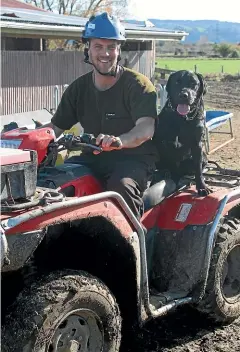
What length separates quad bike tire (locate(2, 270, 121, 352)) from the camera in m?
2.92

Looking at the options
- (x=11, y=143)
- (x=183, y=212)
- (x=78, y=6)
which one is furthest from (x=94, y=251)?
(x=78, y=6)

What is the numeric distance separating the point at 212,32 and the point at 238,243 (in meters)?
179

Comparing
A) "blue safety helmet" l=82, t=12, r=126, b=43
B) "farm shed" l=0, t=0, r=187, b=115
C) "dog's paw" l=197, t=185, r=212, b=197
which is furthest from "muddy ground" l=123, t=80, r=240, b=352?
"farm shed" l=0, t=0, r=187, b=115

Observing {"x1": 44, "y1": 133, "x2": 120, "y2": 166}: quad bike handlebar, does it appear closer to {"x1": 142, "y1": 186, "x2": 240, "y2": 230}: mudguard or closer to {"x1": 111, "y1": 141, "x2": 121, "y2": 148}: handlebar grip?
{"x1": 111, "y1": 141, "x2": 121, "y2": 148}: handlebar grip

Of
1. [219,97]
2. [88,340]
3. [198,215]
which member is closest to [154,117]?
[198,215]

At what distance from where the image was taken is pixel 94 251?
11.8 ft

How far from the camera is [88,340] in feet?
10.9

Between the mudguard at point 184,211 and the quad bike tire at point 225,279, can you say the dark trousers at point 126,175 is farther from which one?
the quad bike tire at point 225,279

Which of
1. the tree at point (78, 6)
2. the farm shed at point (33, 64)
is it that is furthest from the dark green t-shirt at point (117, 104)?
the tree at point (78, 6)

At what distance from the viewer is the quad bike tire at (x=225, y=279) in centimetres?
429

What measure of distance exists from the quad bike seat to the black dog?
7.1 inches

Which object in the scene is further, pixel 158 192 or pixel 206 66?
pixel 206 66

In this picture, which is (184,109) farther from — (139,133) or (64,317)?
(64,317)

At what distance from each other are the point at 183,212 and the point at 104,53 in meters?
1.18
